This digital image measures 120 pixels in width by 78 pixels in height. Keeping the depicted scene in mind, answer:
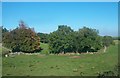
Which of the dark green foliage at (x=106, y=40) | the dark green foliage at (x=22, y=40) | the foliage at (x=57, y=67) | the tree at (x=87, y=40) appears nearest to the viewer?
the foliage at (x=57, y=67)

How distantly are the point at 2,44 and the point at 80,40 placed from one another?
19761mm

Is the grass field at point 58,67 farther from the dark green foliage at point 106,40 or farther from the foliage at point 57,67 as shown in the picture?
the dark green foliage at point 106,40

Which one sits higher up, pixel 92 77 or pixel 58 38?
pixel 58 38

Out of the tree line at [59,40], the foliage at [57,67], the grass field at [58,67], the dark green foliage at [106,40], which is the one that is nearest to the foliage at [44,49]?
the tree line at [59,40]

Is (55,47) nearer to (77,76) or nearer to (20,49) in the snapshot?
(20,49)

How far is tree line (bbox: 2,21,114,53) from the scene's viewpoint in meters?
53.6

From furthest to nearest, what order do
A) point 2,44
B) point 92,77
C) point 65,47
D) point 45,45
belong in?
point 45,45
point 2,44
point 65,47
point 92,77

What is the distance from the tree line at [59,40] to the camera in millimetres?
53562

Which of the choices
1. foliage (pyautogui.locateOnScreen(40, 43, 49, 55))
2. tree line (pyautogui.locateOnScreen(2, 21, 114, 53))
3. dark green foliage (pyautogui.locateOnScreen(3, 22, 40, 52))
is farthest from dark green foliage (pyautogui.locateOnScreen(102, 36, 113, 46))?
dark green foliage (pyautogui.locateOnScreen(3, 22, 40, 52))

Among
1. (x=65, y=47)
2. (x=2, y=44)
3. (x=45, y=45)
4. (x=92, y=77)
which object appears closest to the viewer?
(x=92, y=77)

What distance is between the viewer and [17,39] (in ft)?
185

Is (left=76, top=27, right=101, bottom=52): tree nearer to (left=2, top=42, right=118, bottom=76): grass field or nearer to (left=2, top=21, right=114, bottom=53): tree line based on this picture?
(left=2, top=21, right=114, bottom=53): tree line

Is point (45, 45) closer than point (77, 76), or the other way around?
point (77, 76)

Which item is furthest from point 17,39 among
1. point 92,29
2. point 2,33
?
point 92,29
